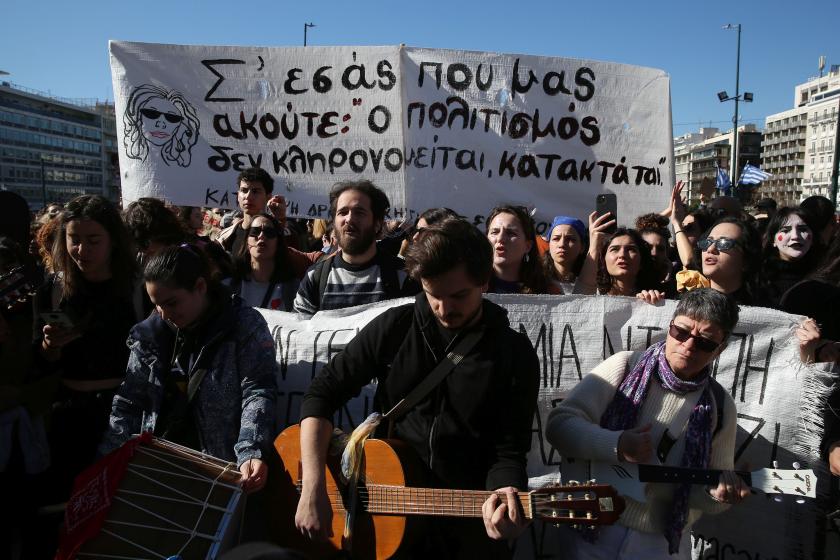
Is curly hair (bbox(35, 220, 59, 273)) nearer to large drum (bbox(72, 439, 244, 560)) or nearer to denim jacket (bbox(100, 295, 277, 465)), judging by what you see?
denim jacket (bbox(100, 295, 277, 465))

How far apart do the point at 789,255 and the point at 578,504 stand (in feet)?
8.44

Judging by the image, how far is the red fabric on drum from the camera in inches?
93.0

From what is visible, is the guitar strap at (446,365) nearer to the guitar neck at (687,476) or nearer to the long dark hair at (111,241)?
the guitar neck at (687,476)

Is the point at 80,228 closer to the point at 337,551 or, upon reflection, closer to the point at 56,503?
the point at 56,503

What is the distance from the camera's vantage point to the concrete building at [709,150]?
463 feet

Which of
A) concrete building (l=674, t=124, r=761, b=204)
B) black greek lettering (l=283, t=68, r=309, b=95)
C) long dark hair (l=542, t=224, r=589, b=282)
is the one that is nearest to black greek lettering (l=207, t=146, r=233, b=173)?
black greek lettering (l=283, t=68, r=309, b=95)

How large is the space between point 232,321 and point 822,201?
4603 mm

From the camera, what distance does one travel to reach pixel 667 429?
2604 millimetres

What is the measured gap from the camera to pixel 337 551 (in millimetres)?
2578

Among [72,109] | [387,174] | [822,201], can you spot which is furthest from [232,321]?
[72,109]

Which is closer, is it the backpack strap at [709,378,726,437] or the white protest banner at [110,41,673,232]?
the backpack strap at [709,378,726,437]

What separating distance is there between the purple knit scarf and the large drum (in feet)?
5.27

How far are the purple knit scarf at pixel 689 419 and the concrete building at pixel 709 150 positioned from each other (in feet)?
448

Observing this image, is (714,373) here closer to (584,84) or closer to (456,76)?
(584,84)
